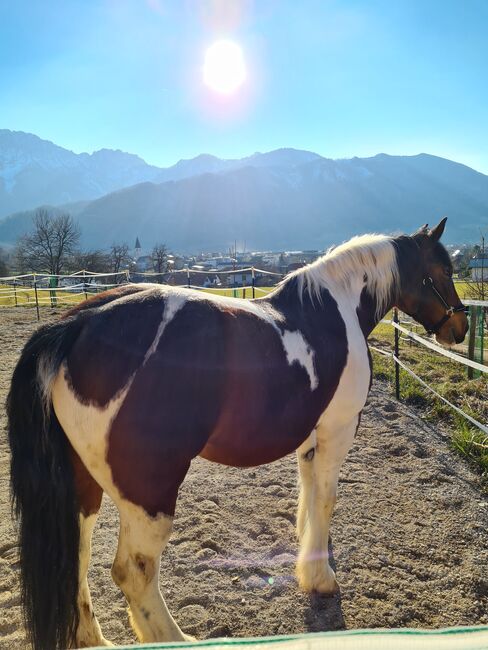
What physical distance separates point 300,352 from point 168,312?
2.41ft

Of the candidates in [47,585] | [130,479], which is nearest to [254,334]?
[130,479]

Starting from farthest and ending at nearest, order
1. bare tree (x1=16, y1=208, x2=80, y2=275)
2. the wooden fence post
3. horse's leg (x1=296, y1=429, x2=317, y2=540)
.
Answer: bare tree (x1=16, y1=208, x2=80, y2=275), the wooden fence post, horse's leg (x1=296, y1=429, x2=317, y2=540)

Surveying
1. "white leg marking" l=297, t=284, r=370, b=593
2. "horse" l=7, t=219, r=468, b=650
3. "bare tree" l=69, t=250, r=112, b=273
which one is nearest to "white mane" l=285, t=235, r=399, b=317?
"white leg marking" l=297, t=284, r=370, b=593

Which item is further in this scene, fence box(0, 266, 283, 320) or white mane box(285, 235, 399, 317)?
fence box(0, 266, 283, 320)

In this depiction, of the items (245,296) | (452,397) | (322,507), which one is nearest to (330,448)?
(322,507)

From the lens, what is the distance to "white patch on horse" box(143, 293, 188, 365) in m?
1.71

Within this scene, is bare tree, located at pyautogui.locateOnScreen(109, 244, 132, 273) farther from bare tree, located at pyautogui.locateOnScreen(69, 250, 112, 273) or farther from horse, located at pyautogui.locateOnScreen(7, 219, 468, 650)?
horse, located at pyautogui.locateOnScreen(7, 219, 468, 650)

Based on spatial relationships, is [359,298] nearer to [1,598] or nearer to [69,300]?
[1,598]

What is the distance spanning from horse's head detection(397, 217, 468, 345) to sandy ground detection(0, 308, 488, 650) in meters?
1.50

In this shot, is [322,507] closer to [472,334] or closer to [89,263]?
[472,334]

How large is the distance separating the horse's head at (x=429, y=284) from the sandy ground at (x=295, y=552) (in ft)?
4.93

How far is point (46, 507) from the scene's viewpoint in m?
1.70

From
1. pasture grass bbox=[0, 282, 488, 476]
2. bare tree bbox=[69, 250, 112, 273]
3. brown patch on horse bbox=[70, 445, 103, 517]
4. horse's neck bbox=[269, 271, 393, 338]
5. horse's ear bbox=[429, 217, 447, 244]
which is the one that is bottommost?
pasture grass bbox=[0, 282, 488, 476]

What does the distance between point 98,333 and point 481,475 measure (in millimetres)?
3694
